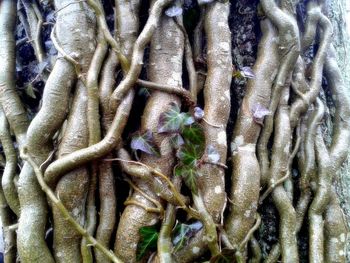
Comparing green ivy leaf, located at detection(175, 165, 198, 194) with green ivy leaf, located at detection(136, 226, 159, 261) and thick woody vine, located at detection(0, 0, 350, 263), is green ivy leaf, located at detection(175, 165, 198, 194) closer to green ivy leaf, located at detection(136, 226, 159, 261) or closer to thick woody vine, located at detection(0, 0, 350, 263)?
thick woody vine, located at detection(0, 0, 350, 263)

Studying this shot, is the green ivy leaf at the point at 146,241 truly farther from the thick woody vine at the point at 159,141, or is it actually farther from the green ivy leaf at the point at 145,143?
the green ivy leaf at the point at 145,143

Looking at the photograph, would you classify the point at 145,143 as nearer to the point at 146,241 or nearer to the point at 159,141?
the point at 159,141

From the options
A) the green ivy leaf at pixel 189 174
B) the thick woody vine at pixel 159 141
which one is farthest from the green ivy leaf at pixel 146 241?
the green ivy leaf at pixel 189 174

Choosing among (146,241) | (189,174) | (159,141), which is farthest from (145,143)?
(146,241)

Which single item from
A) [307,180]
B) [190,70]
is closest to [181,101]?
[190,70]

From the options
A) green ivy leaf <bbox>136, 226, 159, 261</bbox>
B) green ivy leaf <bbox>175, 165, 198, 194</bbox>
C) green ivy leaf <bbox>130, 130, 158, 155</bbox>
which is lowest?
green ivy leaf <bbox>136, 226, 159, 261</bbox>

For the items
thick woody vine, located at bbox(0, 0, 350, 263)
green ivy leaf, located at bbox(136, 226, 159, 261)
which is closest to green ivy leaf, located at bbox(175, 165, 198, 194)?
thick woody vine, located at bbox(0, 0, 350, 263)

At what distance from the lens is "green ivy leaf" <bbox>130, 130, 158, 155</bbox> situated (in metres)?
1.05

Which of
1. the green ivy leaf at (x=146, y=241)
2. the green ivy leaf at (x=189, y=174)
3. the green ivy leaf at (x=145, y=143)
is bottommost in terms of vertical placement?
the green ivy leaf at (x=146, y=241)

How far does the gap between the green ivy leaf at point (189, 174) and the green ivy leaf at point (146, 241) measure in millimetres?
166

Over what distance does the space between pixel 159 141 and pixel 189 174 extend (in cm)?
14

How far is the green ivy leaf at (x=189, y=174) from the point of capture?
3.36 feet

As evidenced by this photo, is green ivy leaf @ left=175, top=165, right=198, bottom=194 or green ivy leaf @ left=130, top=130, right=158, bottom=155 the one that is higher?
green ivy leaf @ left=130, top=130, right=158, bottom=155

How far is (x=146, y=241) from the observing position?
Result: 1.01 metres
